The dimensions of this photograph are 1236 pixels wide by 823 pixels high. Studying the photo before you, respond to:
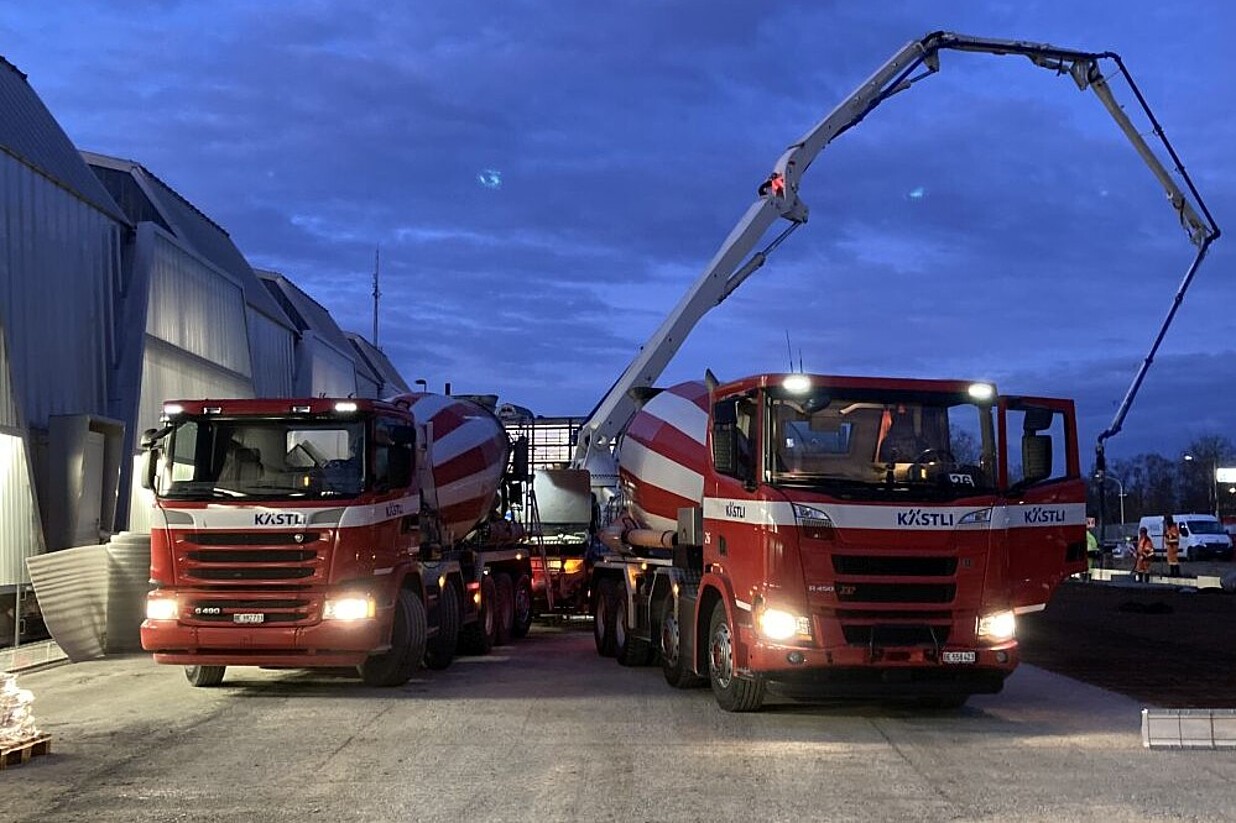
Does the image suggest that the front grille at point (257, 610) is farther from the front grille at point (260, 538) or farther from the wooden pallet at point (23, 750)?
the wooden pallet at point (23, 750)

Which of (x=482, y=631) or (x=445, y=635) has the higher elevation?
(x=445, y=635)

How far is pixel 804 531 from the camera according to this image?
10438mm

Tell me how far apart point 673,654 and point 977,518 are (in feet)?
13.7

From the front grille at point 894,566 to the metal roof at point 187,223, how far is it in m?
21.0

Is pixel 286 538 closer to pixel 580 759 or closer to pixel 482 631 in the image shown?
pixel 580 759

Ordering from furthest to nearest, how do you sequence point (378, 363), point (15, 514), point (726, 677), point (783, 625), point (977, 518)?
point (378, 363)
point (15, 514)
point (726, 677)
point (977, 518)
point (783, 625)

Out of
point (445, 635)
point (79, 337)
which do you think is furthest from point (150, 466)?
point (79, 337)

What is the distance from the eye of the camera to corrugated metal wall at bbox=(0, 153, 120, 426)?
61.2 feet

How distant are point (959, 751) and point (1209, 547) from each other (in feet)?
175

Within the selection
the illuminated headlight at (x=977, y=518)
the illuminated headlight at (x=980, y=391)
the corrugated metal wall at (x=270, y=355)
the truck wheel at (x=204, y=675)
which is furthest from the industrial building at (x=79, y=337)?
the illuminated headlight at (x=980, y=391)

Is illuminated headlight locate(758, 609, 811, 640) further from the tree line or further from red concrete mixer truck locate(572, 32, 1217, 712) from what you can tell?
the tree line

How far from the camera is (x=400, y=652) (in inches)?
530

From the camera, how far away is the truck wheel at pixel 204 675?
13.6 meters

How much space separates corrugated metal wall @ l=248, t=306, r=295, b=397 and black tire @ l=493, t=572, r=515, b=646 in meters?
14.0
